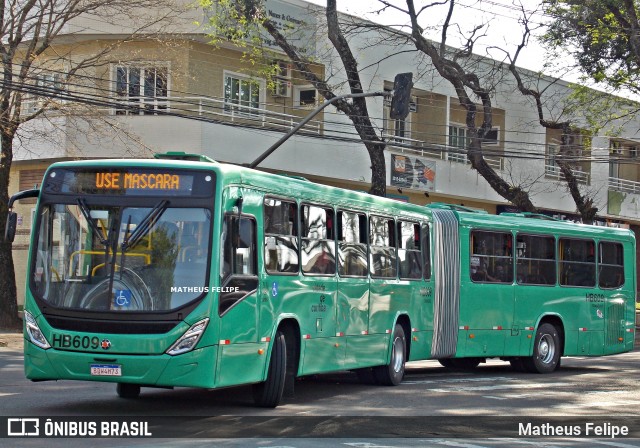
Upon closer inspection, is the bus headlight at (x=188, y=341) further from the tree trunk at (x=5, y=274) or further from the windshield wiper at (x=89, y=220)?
the tree trunk at (x=5, y=274)

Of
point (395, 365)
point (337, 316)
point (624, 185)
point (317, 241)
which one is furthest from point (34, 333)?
point (624, 185)

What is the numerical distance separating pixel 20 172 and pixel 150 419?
24969 mm

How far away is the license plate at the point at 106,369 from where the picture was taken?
1166 cm

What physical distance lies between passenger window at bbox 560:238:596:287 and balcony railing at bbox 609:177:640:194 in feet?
101

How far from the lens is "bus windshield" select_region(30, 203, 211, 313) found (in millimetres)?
11844

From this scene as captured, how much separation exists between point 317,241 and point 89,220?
12.5 ft

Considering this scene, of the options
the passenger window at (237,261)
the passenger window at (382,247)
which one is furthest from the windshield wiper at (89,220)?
the passenger window at (382,247)

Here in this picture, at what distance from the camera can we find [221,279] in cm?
1209

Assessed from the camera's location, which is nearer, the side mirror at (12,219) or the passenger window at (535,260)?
the side mirror at (12,219)

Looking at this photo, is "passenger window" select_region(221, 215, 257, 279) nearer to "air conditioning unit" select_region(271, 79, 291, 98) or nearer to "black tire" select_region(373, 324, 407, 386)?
"black tire" select_region(373, 324, 407, 386)

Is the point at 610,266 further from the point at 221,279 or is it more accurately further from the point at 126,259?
the point at 126,259

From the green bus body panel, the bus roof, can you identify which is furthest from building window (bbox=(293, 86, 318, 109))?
the green bus body panel

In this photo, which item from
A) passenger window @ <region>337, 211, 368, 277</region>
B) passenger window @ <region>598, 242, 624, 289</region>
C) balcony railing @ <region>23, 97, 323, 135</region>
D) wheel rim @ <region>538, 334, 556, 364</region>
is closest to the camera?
passenger window @ <region>337, 211, 368, 277</region>

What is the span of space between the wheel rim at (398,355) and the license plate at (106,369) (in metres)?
6.79
